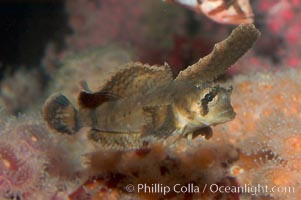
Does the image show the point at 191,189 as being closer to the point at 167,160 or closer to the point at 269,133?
the point at 167,160

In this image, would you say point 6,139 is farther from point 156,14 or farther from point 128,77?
point 156,14

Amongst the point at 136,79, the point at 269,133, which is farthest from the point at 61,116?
the point at 269,133

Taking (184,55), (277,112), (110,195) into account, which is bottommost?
(110,195)

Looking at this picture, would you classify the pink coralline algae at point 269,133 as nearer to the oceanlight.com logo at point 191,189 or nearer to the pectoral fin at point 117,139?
the oceanlight.com logo at point 191,189

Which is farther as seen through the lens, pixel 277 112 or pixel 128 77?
pixel 277 112

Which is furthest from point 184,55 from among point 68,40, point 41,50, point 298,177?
point 298,177

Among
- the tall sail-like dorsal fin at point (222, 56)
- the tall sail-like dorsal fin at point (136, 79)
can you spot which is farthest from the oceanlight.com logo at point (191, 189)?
the tall sail-like dorsal fin at point (222, 56)

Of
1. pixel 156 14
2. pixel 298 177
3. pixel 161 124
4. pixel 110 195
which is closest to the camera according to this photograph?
pixel 161 124

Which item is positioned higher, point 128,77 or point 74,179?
point 128,77
